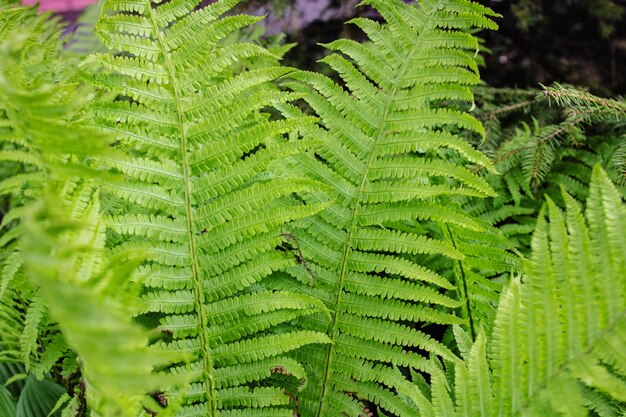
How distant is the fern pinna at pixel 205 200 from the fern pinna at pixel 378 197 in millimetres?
90

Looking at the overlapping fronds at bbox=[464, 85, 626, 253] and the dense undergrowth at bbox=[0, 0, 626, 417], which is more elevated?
the overlapping fronds at bbox=[464, 85, 626, 253]

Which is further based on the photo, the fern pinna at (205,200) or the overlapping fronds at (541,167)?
the overlapping fronds at (541,167)

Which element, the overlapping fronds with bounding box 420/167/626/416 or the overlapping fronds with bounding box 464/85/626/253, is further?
the overlapping fronds with bounding box 464/85/626/253

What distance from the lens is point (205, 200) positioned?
981mm

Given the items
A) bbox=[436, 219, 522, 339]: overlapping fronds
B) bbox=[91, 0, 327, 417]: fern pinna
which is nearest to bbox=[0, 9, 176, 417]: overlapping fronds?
bbox=[91, 0, 327, 417]: fern pinna

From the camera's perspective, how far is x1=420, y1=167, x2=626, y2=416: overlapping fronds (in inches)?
27.8

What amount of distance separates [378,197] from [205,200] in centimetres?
31

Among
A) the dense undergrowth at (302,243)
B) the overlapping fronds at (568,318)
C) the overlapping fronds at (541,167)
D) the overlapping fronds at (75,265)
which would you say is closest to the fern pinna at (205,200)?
the dense undergrowth at (302,243)

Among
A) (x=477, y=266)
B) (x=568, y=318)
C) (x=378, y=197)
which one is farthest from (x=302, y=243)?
(x=568, y=318)

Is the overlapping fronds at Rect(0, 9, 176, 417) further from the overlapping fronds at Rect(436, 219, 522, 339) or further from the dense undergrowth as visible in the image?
the overlapping fronds at Rect(436, 219, 522, 339)

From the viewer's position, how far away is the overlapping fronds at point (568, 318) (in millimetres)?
707

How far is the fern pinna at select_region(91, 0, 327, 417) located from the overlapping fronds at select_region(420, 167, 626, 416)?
32cm

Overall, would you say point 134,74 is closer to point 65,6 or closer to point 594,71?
point 594,71

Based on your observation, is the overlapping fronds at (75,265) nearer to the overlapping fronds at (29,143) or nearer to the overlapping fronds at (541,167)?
the overlapping fronds at (29,143)
